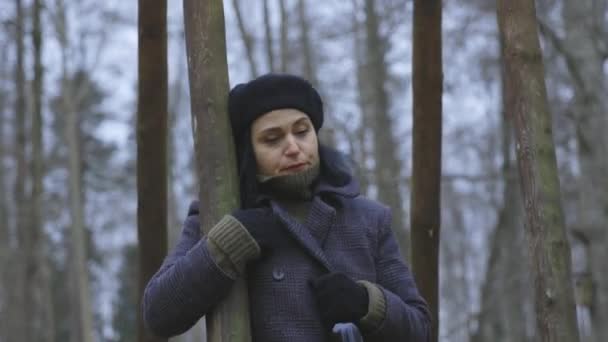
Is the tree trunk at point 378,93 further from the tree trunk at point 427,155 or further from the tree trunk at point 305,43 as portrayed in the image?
the tree trunk at point 427,155

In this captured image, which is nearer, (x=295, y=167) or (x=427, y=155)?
(x=295, y=167)

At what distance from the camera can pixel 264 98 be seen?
2.82 m

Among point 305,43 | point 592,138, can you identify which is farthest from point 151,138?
point 305,43

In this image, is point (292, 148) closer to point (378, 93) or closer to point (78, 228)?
point (378, 93)

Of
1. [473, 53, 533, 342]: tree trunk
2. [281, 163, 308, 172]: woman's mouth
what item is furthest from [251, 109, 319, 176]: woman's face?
[473, 53, 533, 342]: tree trunk

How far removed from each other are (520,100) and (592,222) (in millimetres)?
7739

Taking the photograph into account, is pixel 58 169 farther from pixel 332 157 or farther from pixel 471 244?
pixel 332 157

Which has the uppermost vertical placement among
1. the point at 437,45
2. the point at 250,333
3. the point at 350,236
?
the point at 437,45

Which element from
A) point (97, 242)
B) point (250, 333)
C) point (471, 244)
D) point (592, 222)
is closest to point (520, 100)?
point (250, 333)

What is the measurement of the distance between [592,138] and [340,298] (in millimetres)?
8598

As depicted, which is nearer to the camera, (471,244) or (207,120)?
(207,120)

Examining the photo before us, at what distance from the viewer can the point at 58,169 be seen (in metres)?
27.5

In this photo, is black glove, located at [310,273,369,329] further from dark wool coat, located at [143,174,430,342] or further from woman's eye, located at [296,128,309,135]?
woman's eye, located at [296,128,309,135]

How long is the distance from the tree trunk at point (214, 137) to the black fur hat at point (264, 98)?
41 millimetres
